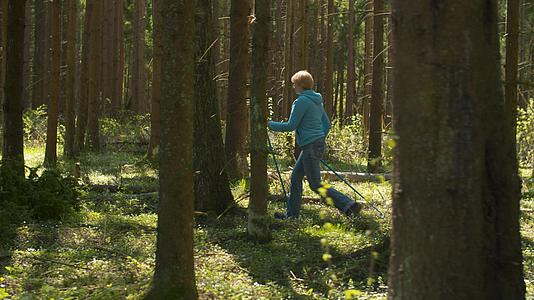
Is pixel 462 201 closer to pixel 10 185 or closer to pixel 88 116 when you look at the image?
pixel 10 185

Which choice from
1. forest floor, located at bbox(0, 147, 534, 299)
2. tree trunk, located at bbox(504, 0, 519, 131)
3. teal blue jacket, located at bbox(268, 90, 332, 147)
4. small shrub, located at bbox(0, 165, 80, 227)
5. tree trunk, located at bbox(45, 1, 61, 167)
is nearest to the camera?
forest floor, located at bbox(0, 147, 534, 299)

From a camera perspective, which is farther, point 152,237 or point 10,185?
point 10,185

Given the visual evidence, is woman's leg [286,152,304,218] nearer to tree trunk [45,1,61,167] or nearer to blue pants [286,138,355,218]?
blue pants [286,138,355,218]

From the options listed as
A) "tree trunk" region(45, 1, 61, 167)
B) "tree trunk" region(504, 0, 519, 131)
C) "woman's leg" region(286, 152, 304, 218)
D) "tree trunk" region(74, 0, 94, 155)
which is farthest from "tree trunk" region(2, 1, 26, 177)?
"tree trunk" region(74, 0, 94, 155)

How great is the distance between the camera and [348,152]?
20547 mm

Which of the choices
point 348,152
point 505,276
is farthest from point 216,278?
point 348,152

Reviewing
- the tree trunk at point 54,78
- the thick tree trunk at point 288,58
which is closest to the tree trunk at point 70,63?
the tree trunk at point 54,78

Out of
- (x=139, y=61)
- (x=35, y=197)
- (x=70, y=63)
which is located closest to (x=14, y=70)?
(x=35, y=197)

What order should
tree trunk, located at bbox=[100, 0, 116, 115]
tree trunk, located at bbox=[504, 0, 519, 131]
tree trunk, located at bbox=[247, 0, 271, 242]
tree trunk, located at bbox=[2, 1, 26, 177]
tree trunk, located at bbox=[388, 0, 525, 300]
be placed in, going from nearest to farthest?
tree trunk, located at bbox=[388, 0, 525, 300]
tree trunk, located at bbox=[247, 0, 271, 242]
tree trunk, located at bbox=[2, 1, 26, 177]
tree trunk, located at bbox=[504, 0, 519, 131]
tree trunk, located at bbox=[100, 0, 116, 115]

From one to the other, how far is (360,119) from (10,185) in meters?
15.0

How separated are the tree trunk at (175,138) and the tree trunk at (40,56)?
1099 inches

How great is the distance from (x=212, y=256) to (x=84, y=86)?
1392cm

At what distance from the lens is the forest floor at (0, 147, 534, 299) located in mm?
5977

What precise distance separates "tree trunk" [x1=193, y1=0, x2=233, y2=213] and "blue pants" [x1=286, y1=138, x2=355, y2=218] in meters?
0.87
